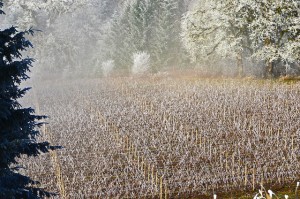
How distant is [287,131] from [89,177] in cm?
842

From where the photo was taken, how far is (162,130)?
1877 centimetres

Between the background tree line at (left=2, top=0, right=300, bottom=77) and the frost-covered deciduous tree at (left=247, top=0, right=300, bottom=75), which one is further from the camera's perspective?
the background tree line at (left=2, top=0, right=300, bottom=77)

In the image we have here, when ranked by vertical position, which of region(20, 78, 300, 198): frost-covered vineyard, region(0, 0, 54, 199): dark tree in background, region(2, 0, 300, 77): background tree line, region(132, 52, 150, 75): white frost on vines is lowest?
region(20, 78, 300, 198): frost-covered vineyard

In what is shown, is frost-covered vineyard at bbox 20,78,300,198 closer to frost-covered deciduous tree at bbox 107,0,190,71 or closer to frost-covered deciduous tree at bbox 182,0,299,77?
frost-covered deciduous tree at bbox 182,0,299,77

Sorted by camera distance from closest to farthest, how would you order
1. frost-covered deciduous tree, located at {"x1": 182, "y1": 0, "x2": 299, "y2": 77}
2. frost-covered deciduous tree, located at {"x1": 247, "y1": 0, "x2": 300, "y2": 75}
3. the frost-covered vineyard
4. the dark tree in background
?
the dark tree in background, the frost-covered vineyard, frost-covered deciduous tree, located at {"x1": 247, "y1": 0, "x2": 300, "y2": 75}, frost-covered deciduous tree, located at {"x1": 182, "y1": 0, "x2": 299, "y2": 77}

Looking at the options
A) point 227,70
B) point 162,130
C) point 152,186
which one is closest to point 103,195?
point 152,186

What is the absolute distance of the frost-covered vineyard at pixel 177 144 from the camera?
40.3 feet

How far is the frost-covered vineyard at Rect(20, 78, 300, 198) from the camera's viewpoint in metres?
12.3

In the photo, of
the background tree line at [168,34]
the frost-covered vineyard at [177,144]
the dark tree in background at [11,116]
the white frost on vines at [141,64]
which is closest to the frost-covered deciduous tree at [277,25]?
the background tree line at [168,34]

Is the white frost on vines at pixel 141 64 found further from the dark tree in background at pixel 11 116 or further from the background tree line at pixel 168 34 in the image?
the dark tree in background at pixel 11 116

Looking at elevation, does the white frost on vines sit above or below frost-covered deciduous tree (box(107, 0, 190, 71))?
below

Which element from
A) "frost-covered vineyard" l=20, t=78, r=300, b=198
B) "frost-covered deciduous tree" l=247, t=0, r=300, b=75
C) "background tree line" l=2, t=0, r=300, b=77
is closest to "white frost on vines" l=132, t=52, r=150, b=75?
"background tree line" l=2, t=0, r=300, b=77

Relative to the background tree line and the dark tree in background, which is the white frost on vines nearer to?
the background tree line

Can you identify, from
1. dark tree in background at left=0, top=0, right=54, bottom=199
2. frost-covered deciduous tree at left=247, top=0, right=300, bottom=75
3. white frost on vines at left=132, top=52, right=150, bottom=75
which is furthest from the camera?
white frost on vines at left=132, top=52, right=150, bottom=75
